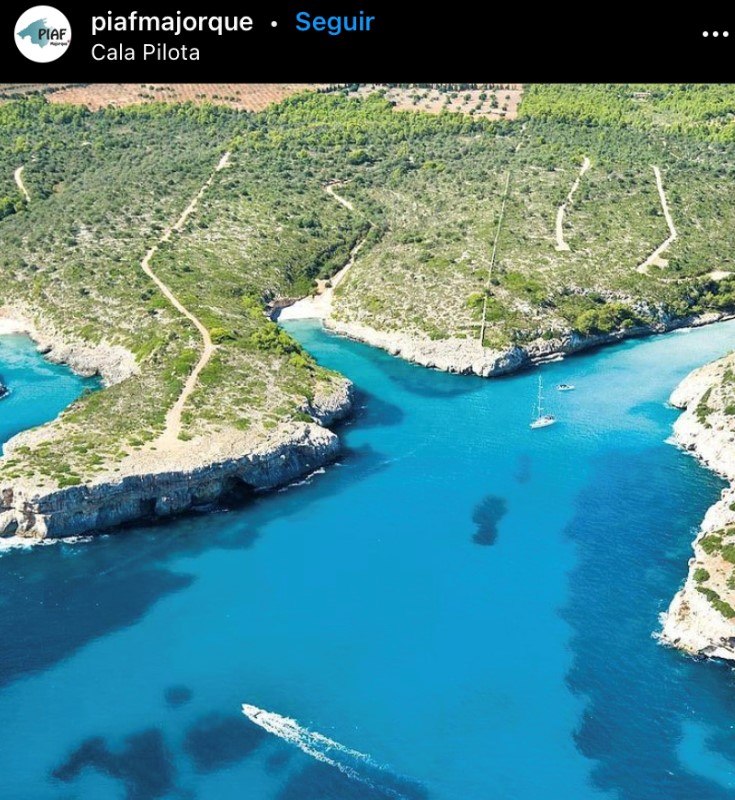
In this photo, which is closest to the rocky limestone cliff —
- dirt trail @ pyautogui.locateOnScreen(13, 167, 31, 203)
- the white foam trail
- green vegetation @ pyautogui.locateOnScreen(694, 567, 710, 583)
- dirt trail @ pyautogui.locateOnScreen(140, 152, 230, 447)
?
dirt trail @ pyautogui.locateOnScreen(140, 152, 230, 447)

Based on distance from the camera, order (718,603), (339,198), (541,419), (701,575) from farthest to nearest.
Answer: (339,198), (541,419), (701,575), (718,603)

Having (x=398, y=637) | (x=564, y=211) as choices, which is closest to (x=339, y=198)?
(x=564, y=211)

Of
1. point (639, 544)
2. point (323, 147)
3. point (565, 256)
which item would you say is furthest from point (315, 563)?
point (323, 147)

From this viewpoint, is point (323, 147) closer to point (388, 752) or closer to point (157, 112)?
point (157, 112)
